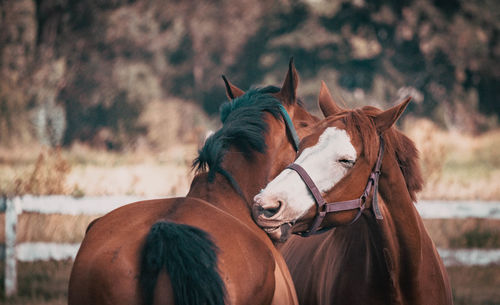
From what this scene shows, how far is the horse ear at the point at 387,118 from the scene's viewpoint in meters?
2.76

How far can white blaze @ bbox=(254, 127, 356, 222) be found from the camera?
8.48 ft

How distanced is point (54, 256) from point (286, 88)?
4170 millimetres

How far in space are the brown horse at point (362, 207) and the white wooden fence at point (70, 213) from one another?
3.68m

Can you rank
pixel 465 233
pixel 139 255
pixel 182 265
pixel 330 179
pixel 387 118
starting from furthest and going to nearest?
pixel 465 233 < pixel 387 118 < pixel 330 179 < pixel 139 255 < pixel 182 265

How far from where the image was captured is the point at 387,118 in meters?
2.80

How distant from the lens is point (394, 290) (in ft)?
9.42

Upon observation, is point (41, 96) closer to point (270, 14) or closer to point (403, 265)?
point (270, 14)

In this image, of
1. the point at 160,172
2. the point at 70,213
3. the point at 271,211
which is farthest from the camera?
the point at 160,172

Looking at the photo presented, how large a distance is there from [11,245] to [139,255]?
473cm

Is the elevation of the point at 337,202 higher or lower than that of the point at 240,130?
lower

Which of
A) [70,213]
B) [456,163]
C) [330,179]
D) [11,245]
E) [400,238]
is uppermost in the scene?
[330,179]

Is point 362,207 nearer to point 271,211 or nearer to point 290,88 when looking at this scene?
point 271,211

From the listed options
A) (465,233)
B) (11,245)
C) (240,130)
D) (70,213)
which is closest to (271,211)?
(240,130)

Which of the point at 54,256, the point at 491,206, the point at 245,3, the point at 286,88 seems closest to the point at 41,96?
the point at 245,3
